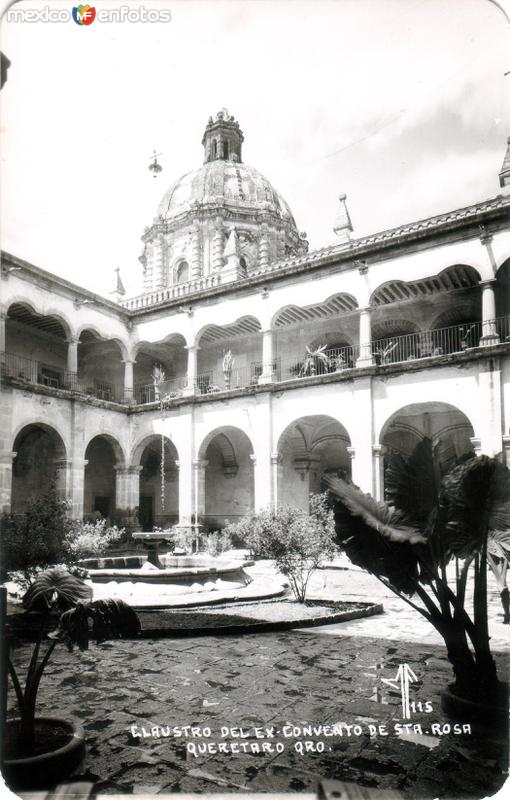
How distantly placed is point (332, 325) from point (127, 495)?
925 cm

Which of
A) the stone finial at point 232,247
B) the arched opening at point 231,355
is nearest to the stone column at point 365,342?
the arched opening at point 231,355

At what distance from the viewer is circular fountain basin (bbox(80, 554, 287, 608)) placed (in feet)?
29.6

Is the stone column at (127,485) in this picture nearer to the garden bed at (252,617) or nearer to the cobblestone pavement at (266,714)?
the garden bed at (252,617)

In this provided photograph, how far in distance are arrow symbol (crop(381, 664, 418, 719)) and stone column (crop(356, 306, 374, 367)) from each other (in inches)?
472

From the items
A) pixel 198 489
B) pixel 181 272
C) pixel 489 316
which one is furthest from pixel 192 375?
pixel 489 316

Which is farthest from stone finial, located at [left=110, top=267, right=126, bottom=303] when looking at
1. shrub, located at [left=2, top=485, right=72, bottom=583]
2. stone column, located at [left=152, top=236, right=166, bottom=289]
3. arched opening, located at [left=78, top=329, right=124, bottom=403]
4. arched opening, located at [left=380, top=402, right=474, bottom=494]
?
shrub, located at [left=2, top=485, right=72, bottom=583]

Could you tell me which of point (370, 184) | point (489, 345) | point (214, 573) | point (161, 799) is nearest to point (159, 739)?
point (161, 799)

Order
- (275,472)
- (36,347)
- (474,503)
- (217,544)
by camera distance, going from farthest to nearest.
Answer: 1. (36,347)
2. (275,472)
3. (217,544)
4. (474,503)

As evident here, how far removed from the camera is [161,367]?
78.9ft

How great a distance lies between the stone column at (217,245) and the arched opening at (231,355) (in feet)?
17.9

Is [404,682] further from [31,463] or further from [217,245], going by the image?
[217,245]

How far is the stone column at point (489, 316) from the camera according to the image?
1473 centimetres

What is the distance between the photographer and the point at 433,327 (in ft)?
59.1

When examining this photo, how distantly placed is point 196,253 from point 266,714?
81.6 feet
